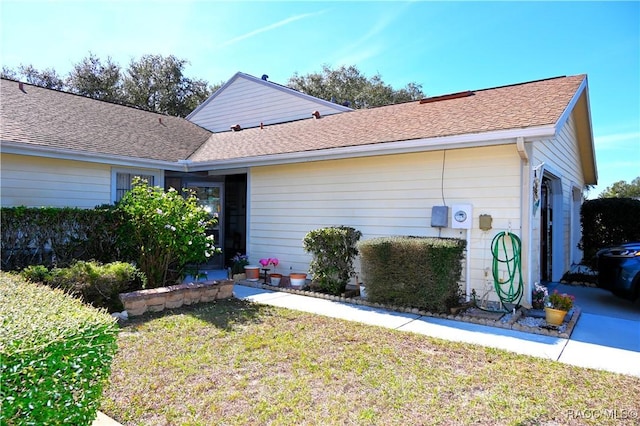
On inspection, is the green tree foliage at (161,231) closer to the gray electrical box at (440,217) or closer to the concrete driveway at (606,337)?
the gray electrical box at (440,217)

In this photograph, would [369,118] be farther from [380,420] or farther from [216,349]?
[380,420]

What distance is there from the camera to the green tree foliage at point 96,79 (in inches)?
976

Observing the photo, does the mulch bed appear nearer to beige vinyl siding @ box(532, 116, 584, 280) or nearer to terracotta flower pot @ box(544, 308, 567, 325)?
terracotta flower pot @ box(544, 308, 567, 325)

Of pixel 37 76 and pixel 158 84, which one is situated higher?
pixel 158 84

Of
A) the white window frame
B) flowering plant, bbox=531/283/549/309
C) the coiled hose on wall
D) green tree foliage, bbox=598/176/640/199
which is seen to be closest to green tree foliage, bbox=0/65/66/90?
the white window frame

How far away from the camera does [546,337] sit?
483 centimetres

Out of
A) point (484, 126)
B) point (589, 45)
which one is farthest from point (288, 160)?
point (589, 45)

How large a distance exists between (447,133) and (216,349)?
470 cm

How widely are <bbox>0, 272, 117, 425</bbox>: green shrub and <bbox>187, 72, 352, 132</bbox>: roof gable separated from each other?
35.6 ft

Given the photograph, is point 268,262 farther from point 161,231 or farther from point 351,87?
point 351,87

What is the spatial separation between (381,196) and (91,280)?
4.94 m

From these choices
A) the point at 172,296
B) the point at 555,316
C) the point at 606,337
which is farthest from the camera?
the point at 172,296

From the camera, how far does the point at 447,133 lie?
630 centimetres

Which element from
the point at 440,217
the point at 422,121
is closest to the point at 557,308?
the point at 440,217
